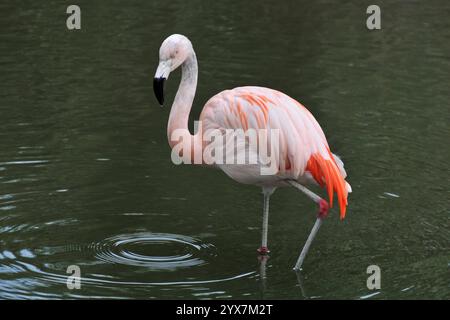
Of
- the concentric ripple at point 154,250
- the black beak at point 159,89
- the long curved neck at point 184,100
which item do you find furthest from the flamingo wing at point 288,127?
the concentric ripple at point 154,250

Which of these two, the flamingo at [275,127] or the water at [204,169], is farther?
the water at [204,169]

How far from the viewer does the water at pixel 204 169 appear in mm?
6488

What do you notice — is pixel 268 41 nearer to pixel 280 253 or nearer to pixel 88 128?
pixel 88 128

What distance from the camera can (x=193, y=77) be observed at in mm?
6723

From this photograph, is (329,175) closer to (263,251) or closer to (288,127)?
(288,127)

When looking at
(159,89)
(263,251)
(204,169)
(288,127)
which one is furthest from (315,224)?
(204,169)

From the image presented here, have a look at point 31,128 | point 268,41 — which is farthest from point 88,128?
point 268,41

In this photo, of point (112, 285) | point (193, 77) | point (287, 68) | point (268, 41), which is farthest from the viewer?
point (268, 41)

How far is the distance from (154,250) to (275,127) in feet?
4.14

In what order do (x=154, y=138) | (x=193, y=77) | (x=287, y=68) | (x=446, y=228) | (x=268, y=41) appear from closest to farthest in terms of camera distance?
(x=193, y=77) → (x=446, y=228) → (x=154, y=138) → (x=287, y=68) → (x=268, y=41)

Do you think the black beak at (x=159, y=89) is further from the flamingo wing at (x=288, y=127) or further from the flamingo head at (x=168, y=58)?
the flamingo wing at (x=288, y=127)

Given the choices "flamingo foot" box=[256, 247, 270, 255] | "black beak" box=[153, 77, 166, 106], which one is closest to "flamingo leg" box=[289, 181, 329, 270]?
"flamingo foot" box=[256, 247, 270, 255]

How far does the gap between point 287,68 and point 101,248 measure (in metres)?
5.49

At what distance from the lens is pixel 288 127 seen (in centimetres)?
636
